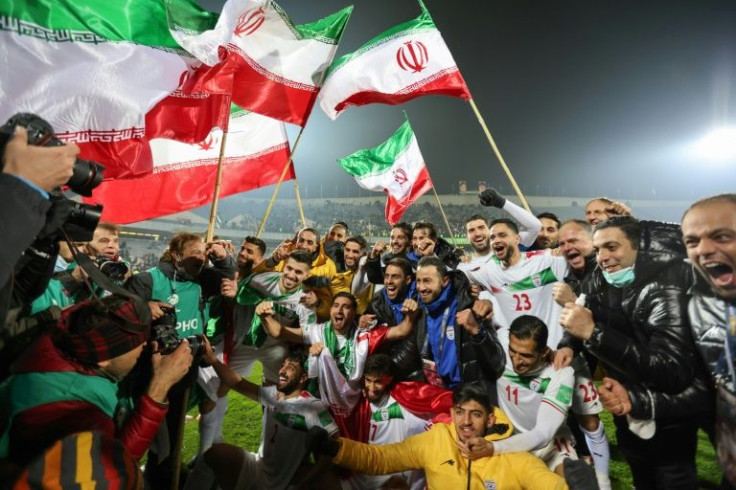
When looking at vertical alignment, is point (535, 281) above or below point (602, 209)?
below

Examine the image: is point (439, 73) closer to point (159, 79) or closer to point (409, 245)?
point (409, 245)

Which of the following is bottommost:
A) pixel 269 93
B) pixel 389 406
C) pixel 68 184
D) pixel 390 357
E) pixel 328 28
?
pixel 389 406

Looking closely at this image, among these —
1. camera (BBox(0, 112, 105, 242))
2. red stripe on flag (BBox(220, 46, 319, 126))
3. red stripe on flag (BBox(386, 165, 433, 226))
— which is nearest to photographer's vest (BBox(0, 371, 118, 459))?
camera (BBox(0, 112, 105, 242))

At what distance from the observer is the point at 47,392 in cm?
148

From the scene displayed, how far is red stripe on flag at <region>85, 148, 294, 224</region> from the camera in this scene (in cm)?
472

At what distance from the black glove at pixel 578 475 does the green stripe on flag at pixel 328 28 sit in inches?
204

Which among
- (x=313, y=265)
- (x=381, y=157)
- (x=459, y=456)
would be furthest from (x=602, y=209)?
(x=381, y=157)

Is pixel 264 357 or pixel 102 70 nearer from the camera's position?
pixel 102 70

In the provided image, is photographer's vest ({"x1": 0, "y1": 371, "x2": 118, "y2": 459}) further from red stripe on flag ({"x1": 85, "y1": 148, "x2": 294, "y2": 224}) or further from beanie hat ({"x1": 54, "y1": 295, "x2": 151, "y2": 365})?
red stripe on flag ({"x1": 85, "y1": 148, "x2": 294, "y2": 224})

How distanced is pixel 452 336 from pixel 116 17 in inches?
152

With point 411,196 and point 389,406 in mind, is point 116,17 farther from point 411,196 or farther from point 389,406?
point 411,196

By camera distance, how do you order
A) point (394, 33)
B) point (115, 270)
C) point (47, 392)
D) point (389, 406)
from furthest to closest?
point (394, 33)
point (115, 270)
point (389, 406)
point (47, 392)

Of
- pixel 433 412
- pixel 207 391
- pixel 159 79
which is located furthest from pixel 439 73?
pixel 207 391

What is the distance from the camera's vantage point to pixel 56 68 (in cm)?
299
